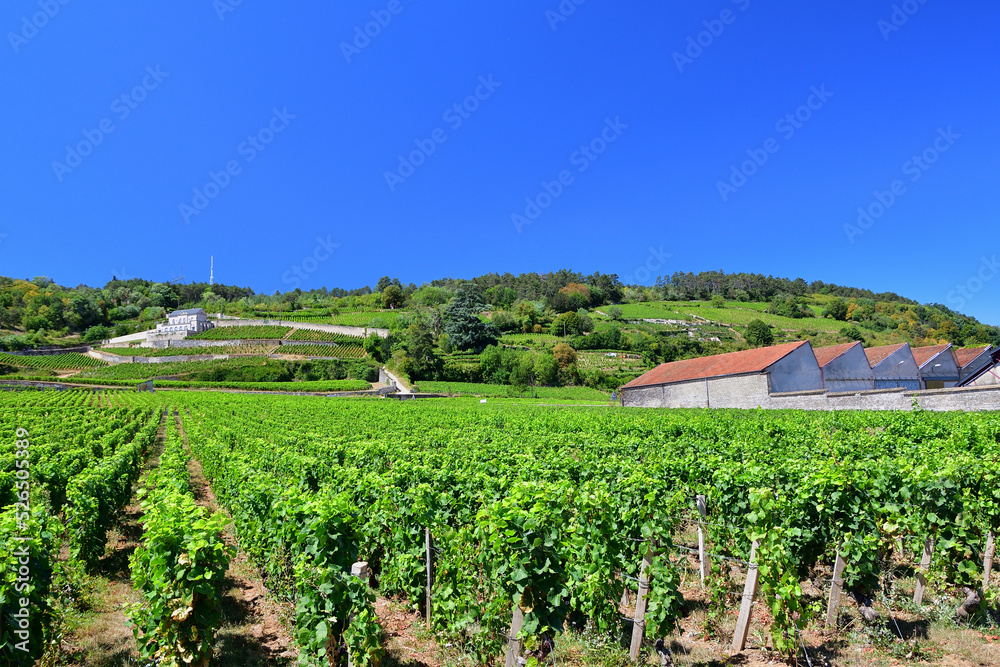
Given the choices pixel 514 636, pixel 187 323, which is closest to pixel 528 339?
pixel 187 323

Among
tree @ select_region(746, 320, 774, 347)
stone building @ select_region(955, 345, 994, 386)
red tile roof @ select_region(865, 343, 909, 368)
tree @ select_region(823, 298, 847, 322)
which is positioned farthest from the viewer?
tree @ select_region(823, 298, 847, 322)

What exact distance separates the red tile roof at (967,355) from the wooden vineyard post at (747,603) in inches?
1949

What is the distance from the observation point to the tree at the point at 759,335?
9383 cm

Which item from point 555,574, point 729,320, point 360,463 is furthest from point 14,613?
point 729,320

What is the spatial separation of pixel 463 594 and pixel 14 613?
157 inches

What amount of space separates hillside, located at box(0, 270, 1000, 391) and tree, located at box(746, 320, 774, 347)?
0.23 m

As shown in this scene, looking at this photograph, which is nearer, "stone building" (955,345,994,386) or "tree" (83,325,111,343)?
"stone building" (955,345,994,386)

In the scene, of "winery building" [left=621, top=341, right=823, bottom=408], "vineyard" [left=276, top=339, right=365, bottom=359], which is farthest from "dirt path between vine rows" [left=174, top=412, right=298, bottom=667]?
"vineyard" [left=276, top=339, right=365, bottom=359]

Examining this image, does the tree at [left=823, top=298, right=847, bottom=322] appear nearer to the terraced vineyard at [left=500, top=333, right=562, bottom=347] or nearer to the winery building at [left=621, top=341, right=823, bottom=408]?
the terraced vineyard at [left=500, top=333, right=562, bottom=347]

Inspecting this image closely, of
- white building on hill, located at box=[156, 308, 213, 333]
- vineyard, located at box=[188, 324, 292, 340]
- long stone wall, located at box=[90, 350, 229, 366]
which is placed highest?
white building on hill, located at box=[156, 308, 213, 333]

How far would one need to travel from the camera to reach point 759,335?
94.2 metres

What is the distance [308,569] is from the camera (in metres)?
4.88

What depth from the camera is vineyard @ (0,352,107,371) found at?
82.7 meters

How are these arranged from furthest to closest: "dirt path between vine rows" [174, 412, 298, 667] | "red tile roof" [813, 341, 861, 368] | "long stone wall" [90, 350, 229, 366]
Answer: "long stone wall" [90, 350, 229, 366] → "red tile roof" [813, 341, 861, 368] → "dirt path between vine rows" [174, 412, 298, 667]
